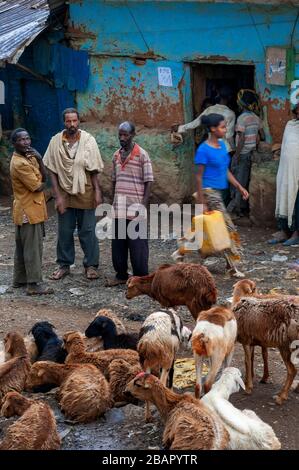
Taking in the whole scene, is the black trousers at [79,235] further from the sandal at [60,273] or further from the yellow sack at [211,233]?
the yellow sack at [211,233]

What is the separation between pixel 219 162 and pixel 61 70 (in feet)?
16.5

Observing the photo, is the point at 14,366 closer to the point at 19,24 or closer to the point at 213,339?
the point at 213,339

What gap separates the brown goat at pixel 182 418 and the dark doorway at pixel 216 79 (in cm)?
748

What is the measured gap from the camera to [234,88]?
46.4 feet

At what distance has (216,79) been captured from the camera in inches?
551

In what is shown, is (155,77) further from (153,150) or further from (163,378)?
(163,378)

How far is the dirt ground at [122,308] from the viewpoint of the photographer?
704cm

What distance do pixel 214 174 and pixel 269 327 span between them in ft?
10.6

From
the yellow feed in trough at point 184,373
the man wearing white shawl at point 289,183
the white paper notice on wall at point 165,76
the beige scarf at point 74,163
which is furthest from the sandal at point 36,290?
the white paper notice on wall at point 165,76

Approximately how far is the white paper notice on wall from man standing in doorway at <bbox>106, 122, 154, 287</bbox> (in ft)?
10.8

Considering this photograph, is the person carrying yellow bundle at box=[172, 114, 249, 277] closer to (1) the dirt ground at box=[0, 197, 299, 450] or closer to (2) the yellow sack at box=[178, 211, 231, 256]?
(2) the yellow sack at box=[178, 211, 231, 256]

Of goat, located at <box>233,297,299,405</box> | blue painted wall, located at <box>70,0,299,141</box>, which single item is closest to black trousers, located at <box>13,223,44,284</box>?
goat, located at <box>233,297,299,405</box>
